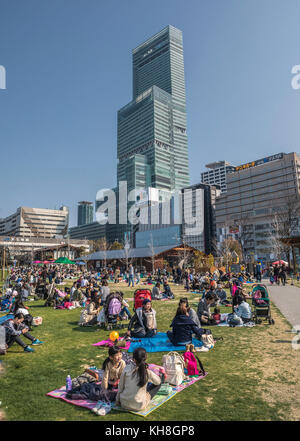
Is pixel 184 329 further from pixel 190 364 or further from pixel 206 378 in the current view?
pixel 206 378

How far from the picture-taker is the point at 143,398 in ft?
14.3

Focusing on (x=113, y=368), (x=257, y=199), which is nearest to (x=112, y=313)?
(x=113, y=368)

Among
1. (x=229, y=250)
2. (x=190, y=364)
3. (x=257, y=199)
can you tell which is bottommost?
Result: (x=190, y=364)

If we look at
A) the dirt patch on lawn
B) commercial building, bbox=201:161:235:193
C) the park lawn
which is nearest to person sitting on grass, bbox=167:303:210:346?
the park lawn

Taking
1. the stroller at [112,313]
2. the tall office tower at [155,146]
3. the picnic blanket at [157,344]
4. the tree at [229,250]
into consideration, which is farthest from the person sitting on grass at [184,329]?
the tall office tower at [155,146]

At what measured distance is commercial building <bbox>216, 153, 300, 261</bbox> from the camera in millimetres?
94625

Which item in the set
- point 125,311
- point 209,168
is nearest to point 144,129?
point 209,168

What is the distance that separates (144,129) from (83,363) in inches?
7464

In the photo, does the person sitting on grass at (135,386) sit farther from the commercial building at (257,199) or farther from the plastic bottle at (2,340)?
the commercial building at (257,199)

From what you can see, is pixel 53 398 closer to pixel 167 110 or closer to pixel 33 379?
pixel 33 379

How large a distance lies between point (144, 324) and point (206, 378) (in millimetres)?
3402

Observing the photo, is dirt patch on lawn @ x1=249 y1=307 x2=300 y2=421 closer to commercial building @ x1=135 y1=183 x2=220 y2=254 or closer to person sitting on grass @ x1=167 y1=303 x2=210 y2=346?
person sitting on grass @ x1=167 y1=303 x2=210 y2=346

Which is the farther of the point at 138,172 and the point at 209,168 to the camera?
the point at 209,168

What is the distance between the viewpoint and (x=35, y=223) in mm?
158000
